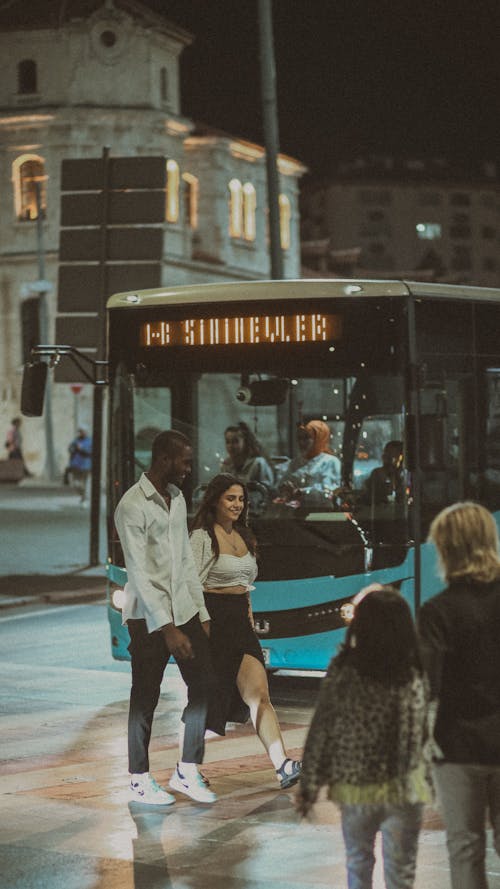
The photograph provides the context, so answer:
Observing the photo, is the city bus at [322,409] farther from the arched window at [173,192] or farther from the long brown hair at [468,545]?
the arched window at [173,192]

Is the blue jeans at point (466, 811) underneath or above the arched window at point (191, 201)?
underneath

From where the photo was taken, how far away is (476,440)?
11914mm

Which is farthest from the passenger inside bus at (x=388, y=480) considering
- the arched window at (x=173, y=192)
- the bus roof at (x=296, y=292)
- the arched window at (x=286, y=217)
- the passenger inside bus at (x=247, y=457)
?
the arched window at (x=286, y=217)

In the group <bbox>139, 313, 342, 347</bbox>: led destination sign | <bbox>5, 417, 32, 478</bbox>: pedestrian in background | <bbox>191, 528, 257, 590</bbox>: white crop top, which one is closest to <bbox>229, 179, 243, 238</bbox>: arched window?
<bbox>5, 417, 32, 478</bbox>: pedestrian in background

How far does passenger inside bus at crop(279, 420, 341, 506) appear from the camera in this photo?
11500mm

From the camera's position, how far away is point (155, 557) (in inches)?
328

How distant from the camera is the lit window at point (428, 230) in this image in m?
135

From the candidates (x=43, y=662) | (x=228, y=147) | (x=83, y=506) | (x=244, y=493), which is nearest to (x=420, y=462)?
(x=244, y=493)

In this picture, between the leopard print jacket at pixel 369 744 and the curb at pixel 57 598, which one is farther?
the curb at pixel 57 598

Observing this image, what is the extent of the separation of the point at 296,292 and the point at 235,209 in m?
63.4

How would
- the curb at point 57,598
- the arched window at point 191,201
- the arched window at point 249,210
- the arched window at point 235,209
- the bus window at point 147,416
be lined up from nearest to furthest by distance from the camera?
the bus window at point 147,416
the curb at point 57,598
the arched window at point 191,201
the arched window at point 235,209
the arched window at point 249,210

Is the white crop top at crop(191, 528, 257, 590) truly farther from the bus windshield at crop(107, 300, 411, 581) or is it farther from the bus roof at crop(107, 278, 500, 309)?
the bus roof at crop(107, 278, 500, 309)

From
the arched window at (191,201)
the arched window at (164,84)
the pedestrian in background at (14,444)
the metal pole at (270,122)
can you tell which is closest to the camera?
the metal pole at (270,122)

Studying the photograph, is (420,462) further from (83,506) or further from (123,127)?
(123,127)
